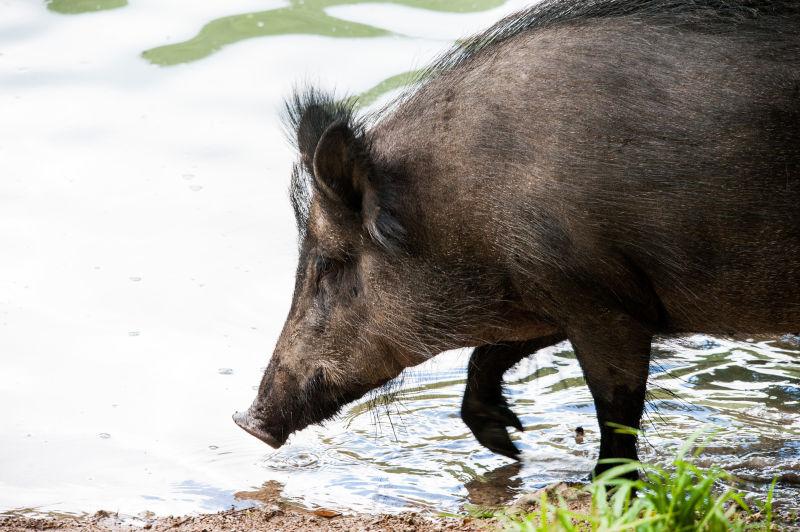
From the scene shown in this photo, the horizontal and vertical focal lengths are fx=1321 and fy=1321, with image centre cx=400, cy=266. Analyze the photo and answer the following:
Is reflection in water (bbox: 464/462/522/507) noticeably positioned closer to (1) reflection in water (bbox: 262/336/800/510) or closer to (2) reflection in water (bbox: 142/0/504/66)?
(1) reflection in water (bbox: 262/336/800/510)

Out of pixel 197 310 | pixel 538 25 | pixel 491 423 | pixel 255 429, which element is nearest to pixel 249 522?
pixel 255 429

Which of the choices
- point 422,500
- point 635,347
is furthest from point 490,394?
point 635,347

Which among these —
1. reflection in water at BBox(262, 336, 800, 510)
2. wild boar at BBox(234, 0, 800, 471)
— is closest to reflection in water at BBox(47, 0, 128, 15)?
reflection in water at BBox(262, 336, 800, 510)

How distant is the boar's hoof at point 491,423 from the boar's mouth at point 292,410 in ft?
1.79

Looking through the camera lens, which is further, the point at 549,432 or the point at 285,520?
the point at 549,432

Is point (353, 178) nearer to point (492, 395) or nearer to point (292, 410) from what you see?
point (292, 410)

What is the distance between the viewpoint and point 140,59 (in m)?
12.4

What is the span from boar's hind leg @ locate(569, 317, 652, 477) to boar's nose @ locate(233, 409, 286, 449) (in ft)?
5.39

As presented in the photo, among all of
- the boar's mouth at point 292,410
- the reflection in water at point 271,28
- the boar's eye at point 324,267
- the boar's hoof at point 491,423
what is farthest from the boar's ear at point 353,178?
the reflection in water at point 271,28

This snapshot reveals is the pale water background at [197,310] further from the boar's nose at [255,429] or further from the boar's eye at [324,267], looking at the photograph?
the boar's eye at [324,267]

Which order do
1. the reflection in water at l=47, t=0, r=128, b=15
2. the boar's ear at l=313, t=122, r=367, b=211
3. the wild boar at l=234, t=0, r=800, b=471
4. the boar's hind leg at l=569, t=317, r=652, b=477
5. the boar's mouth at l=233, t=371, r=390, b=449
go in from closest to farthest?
the wild boar at l=234, t=0, r=800, b=471 < the boar's hind leg at l=569, t=317, r=652, b=477 < the boar's ear at l=313, t=122, r=367, b=211 < the boar's mouth at l=233, t=371, r=390, b=449 < the reflection in water at l=47, t=0, r=128, b=15

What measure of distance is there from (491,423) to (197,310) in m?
2.63

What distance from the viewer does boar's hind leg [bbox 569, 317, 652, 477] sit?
18.6ft

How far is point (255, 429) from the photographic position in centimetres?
648
